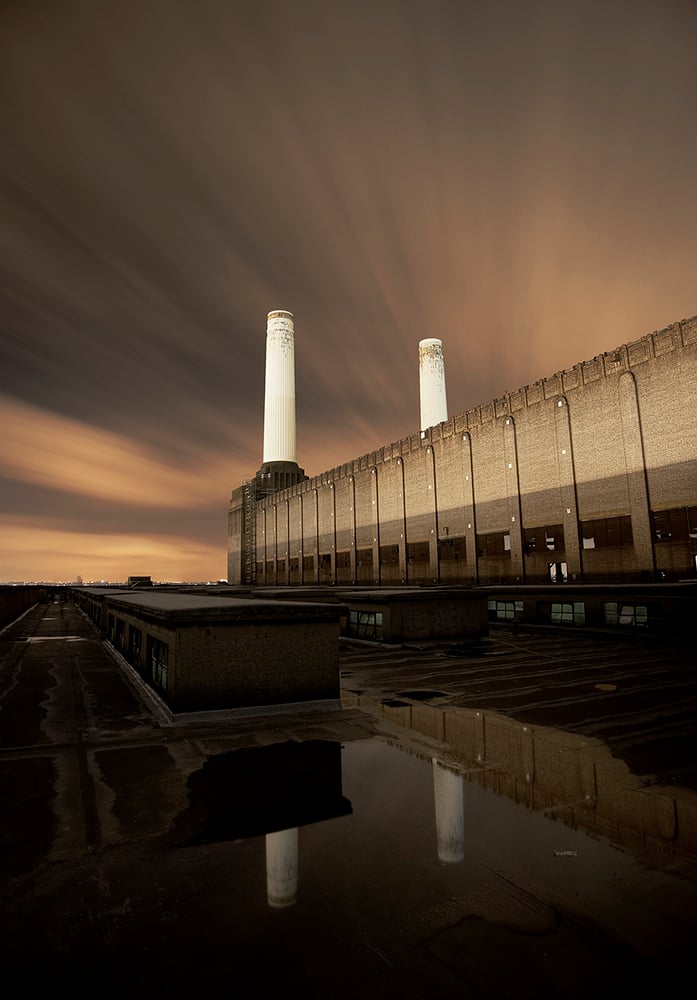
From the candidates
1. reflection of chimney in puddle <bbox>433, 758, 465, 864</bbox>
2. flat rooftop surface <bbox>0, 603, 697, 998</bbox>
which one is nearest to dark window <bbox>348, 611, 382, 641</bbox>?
flat rooftop surface <bbox>0, 603, 697, 998</bbox>

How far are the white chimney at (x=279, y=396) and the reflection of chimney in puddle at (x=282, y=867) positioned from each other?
8348 cm

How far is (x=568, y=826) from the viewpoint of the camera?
17.2 feet

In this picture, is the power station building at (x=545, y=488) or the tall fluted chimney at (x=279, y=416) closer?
the power station building at (x=545, y=488)

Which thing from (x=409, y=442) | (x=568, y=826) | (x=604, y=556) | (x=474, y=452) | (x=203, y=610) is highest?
(x=409, y=442)

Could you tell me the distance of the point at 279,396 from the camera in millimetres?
87438

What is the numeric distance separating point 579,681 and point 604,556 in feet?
71.4

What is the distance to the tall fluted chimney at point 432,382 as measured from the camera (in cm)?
7525

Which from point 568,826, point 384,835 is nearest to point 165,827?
point 384,835

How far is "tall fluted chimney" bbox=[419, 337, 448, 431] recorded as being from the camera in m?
75.2

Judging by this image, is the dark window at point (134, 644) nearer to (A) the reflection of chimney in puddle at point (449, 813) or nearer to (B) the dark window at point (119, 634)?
(B) the dark window at point (119, 634)

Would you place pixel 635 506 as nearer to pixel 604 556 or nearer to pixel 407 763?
pixel 604 556

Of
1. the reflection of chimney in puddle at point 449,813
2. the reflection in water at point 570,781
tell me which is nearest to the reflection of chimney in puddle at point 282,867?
the reflection of chimney in puddle at point 449,813

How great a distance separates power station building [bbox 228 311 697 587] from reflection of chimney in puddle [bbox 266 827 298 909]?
29219 millimetres

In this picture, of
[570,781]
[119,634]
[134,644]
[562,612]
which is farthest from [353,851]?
[562,612]
